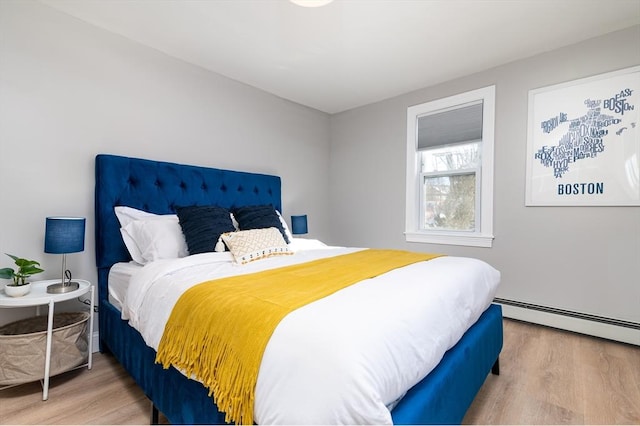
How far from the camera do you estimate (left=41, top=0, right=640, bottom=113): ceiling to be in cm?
207

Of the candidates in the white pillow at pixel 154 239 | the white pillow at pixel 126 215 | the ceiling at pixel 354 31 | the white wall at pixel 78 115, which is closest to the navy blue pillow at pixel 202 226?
the white pillow at pixel 154 239

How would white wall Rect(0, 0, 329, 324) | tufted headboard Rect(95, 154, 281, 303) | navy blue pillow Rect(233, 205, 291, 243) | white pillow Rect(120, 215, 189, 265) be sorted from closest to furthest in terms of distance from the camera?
white wall Rect(0, 0, 329, 324)
white pillow Rect(120, 215, 189, 265)
tufted headboard Rect(95, 154, 281, 303)
navy blue pillow Rect(233, 205, 291, 243)

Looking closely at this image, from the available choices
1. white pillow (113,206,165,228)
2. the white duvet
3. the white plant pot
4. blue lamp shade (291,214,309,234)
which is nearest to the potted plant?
the white plant pot

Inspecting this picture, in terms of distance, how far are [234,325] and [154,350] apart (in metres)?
0.68

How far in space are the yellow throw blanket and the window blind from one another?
2.40 metres

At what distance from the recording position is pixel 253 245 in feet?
6.68

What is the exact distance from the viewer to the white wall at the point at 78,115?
1.93 m

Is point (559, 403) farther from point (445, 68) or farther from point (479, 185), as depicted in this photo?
point (445, 68)

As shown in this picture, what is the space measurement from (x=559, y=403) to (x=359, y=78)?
10.0ft

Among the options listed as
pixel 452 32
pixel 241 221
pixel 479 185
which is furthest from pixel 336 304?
pixel 479 185

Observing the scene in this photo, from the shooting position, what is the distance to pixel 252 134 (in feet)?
11.0

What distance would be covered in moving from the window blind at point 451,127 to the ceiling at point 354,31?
0.40 metres

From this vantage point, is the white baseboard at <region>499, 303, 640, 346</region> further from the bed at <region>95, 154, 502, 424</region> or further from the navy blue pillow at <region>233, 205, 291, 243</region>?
the navy blue pillow at <region>233, 205, 291, 243</region>

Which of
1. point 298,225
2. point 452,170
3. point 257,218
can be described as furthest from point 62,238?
point 452,170
